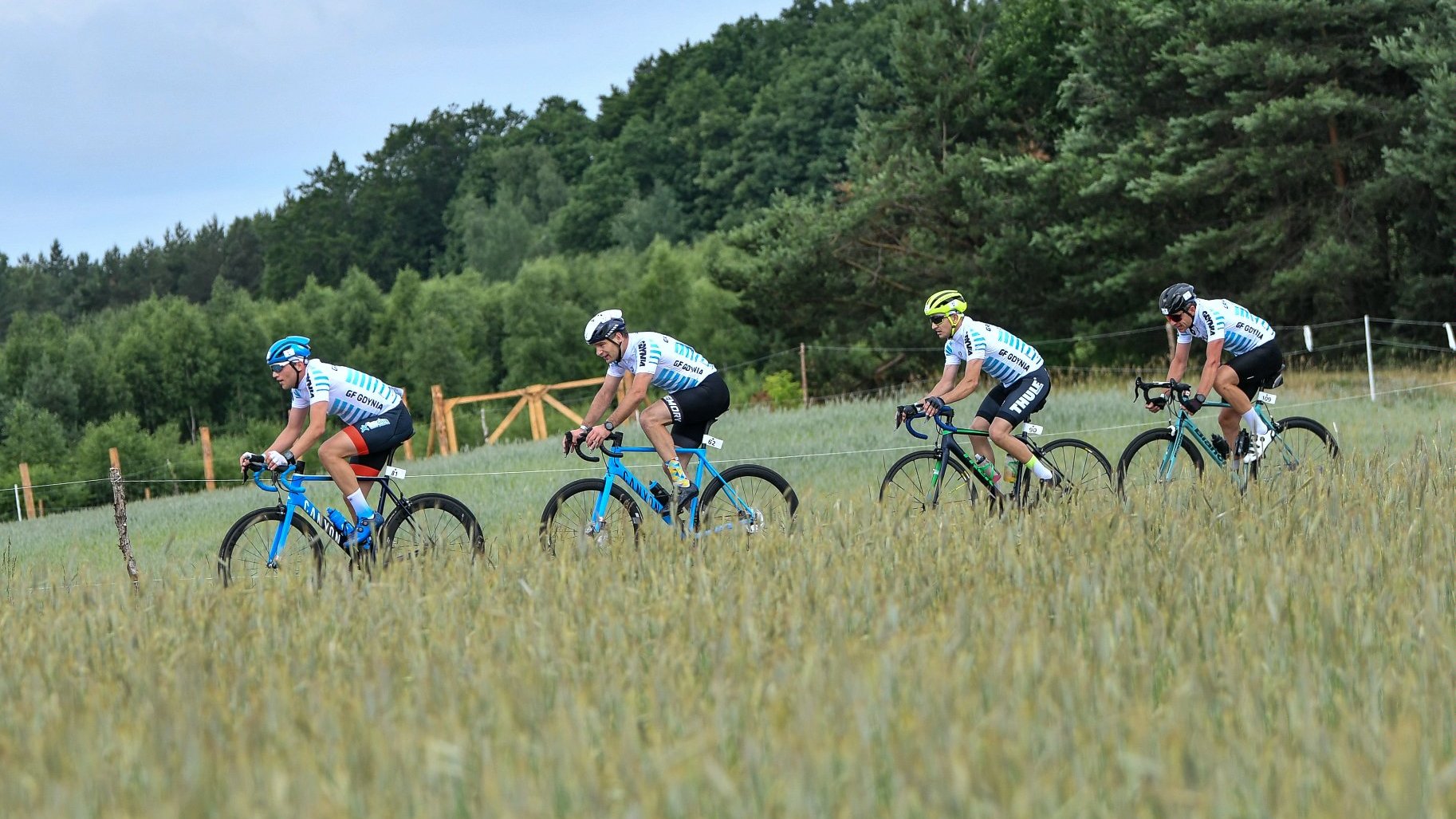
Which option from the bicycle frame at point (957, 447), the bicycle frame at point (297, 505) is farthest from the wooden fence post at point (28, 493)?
the bicycle frame at point (957, 447)

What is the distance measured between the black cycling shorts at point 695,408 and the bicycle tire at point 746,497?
392mm

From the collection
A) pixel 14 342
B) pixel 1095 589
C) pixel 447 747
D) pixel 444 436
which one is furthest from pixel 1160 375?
pixel 14 342

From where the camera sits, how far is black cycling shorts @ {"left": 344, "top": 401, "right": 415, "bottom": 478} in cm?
957

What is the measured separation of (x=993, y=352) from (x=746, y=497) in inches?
92.3

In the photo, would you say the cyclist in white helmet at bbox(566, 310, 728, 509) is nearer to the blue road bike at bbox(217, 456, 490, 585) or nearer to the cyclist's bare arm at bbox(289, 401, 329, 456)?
the blue road bike at bbox(217, 456, 490, 585)

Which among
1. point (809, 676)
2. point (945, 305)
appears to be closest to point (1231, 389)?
point (945, 305)

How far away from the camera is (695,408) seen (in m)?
9.80

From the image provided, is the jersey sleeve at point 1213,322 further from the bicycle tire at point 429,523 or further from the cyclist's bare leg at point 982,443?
the bicycle tire at point 429,523

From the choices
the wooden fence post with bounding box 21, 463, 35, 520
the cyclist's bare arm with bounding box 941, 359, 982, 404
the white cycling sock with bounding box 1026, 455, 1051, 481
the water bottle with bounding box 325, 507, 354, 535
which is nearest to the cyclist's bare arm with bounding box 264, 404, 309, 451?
the water bottle with bounding box 325, 507, 354, 535

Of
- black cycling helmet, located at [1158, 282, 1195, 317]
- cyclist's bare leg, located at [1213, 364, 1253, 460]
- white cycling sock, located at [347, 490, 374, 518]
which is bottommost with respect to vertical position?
white cycling sock, located at [347, 490, 374, 518]

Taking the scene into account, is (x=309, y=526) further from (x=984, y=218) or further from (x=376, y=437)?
(x=984, y=218)

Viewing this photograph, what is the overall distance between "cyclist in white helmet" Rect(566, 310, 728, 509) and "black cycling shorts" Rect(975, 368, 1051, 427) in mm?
2142

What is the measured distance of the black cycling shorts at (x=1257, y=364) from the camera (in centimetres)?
1125

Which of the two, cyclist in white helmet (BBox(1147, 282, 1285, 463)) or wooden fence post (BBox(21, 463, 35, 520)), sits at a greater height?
cyclist in white helmet (BBox(1147, 282, 1285, 463))
